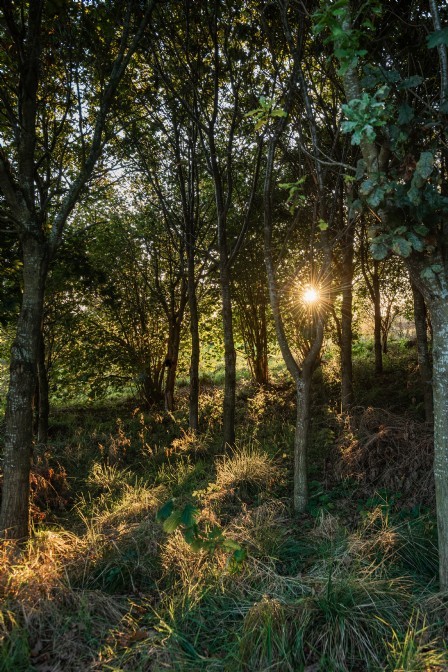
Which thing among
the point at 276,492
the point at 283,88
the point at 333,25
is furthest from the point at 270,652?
the point at 283,88

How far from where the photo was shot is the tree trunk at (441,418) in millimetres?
2758

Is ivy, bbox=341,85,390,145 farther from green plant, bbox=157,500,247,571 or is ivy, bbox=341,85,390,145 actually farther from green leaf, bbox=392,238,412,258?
green plant, bbox=157,500,247,571

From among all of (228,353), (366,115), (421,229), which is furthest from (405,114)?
(228,353)

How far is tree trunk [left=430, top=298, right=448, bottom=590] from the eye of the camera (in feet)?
9.05

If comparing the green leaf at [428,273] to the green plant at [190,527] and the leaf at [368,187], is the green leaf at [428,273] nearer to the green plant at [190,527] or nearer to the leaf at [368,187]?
the leaf at [368,187]

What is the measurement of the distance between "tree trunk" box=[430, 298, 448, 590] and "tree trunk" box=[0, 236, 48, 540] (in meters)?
3.56

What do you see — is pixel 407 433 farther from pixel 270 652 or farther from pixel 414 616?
pixel 270 652

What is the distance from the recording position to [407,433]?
525 cm

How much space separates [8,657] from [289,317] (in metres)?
8.77

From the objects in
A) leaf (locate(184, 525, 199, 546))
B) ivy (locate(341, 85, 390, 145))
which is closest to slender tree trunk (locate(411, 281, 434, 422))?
ivy (locate(341, 85, 390, 145))

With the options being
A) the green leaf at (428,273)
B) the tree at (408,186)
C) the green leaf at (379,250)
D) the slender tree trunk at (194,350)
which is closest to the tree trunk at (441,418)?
the tree at (408,186)

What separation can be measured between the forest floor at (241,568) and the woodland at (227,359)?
2cm

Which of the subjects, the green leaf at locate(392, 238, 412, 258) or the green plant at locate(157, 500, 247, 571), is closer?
the green leaf at locate(392, 238, 412, 258)

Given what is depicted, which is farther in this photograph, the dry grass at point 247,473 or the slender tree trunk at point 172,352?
the slender tree trunk at point 172,352
